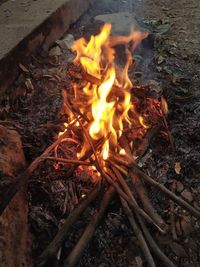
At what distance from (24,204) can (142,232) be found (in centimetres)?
104

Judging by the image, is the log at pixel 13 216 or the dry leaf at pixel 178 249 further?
the dry leaf at pixel 178 249

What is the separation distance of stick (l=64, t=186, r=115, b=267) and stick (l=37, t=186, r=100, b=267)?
0.10 m

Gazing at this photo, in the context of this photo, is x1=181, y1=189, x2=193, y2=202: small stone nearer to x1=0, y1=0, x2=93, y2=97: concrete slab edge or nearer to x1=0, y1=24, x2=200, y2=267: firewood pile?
x1=0, y1=24, x2=200, y2=267: firewood pile

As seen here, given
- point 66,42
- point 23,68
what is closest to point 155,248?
point 23,68

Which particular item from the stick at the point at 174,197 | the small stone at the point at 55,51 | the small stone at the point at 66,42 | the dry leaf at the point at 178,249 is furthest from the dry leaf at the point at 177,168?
the small stone at the point at 66,42

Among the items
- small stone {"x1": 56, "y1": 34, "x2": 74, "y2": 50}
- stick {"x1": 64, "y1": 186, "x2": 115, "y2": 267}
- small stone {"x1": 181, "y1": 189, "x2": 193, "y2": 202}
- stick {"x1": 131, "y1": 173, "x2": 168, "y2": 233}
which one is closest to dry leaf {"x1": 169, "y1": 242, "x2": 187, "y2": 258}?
stick {"x1": 131, "y1": 173, "x2": 168, "y2": 233}

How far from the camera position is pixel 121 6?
6.70m

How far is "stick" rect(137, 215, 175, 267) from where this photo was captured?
2.35m

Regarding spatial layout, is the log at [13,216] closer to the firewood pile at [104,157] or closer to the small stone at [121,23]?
the firewood pile at [104,157]

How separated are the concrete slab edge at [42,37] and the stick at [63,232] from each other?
2.04 metres

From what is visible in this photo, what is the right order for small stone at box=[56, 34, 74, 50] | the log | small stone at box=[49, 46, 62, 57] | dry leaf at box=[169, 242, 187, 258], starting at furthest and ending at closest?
small stone at box=[56, 34, 74, 50]
small stone at box=[49, 46, 62, 57]
dry leaf at box=[169, 242, 187, 258]
the log

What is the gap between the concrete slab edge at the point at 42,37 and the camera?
161 inches

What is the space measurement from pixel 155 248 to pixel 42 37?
11.7ft

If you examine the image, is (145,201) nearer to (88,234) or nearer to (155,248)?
(155,248)
